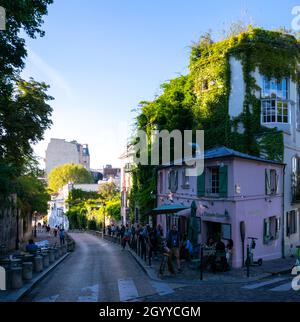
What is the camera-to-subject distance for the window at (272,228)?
71.1ft

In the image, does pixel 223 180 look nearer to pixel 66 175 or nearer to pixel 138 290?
pixel 138 290

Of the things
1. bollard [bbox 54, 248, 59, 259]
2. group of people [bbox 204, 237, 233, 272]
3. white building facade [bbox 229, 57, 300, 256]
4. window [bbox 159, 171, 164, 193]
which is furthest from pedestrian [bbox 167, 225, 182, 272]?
window [bbox 159, 171, 164, 193]

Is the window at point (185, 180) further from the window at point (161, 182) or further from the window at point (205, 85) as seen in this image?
the window at point (205, 85)

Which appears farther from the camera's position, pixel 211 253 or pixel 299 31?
pixel 299 31

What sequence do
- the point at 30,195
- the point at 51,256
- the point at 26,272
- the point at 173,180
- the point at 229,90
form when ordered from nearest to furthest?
the point at 26,272
the point at 51,256
the point at 173,180
the point at 229,90
the point at 30,195

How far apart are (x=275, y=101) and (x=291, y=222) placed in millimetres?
7933

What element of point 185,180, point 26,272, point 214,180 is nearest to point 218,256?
point 214,180

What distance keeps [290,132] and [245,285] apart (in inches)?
568

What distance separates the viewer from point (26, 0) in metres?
15.6

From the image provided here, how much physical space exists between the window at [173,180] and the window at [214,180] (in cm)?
503

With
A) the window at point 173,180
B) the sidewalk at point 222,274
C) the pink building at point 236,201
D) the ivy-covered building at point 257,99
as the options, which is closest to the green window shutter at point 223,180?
the pink building at point 236,201

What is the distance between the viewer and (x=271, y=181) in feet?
75.9

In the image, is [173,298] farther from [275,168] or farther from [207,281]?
[275,168]
